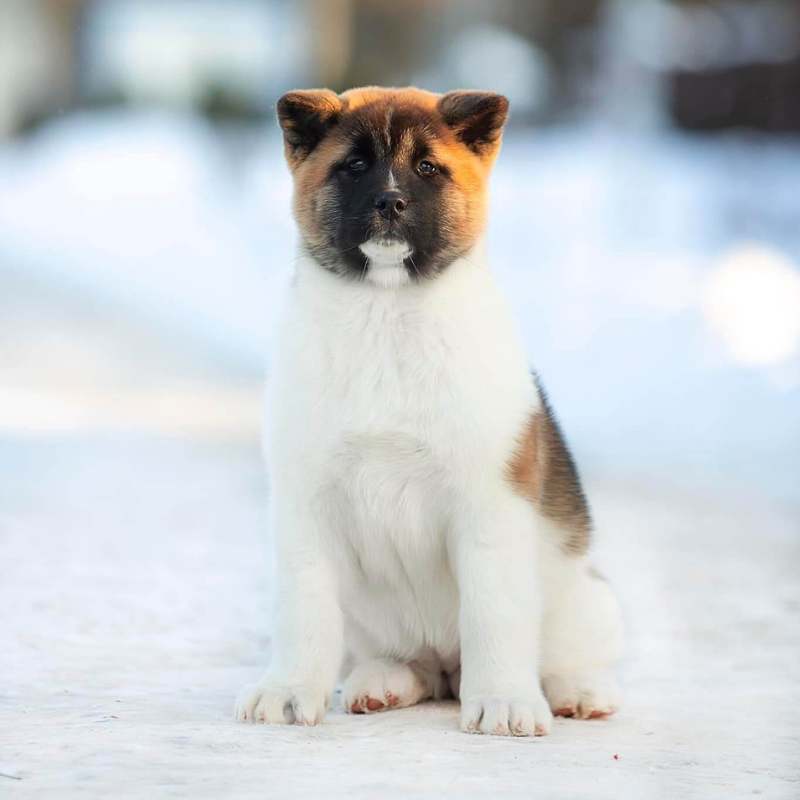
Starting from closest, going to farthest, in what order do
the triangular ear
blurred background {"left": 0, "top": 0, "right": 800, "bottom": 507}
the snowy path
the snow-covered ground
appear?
the snowy path
the snow-covered ground
the triangular ear
blurred background {"left": 0, "top": 0, "right": 800, "bottom": 507}

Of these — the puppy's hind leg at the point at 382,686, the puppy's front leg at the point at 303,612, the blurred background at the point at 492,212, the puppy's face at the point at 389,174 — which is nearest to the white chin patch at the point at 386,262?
the puppy's face at the point at 389,174

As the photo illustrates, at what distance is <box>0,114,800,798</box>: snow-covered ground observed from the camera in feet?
10.6

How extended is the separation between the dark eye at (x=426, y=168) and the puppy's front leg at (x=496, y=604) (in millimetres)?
800

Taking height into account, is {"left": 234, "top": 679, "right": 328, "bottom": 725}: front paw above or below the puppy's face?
below

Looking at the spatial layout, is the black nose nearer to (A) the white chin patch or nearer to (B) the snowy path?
(A) the white chin patch

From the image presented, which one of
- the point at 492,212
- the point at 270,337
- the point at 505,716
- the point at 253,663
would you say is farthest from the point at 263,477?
the point at 492,212

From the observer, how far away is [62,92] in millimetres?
25641

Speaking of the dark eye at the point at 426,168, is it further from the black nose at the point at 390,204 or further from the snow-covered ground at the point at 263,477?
the snow-covered ground at the point at 263,477

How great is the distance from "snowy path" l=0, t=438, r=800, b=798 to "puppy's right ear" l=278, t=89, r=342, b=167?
54.5 inches

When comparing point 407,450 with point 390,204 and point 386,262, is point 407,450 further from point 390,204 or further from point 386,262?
point 390,204

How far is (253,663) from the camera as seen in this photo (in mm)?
4258

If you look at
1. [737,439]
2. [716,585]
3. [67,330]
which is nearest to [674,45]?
[67,330]

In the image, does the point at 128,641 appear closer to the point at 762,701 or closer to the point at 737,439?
the point at 762,701

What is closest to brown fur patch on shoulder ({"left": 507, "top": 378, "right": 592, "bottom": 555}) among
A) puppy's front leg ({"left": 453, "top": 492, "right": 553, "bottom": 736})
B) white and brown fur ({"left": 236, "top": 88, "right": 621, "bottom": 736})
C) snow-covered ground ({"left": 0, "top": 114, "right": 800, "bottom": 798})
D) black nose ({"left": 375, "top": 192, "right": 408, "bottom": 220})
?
white and brown fur ({"left": 236, "top": 88, "right": 621, "bottom": 736})
